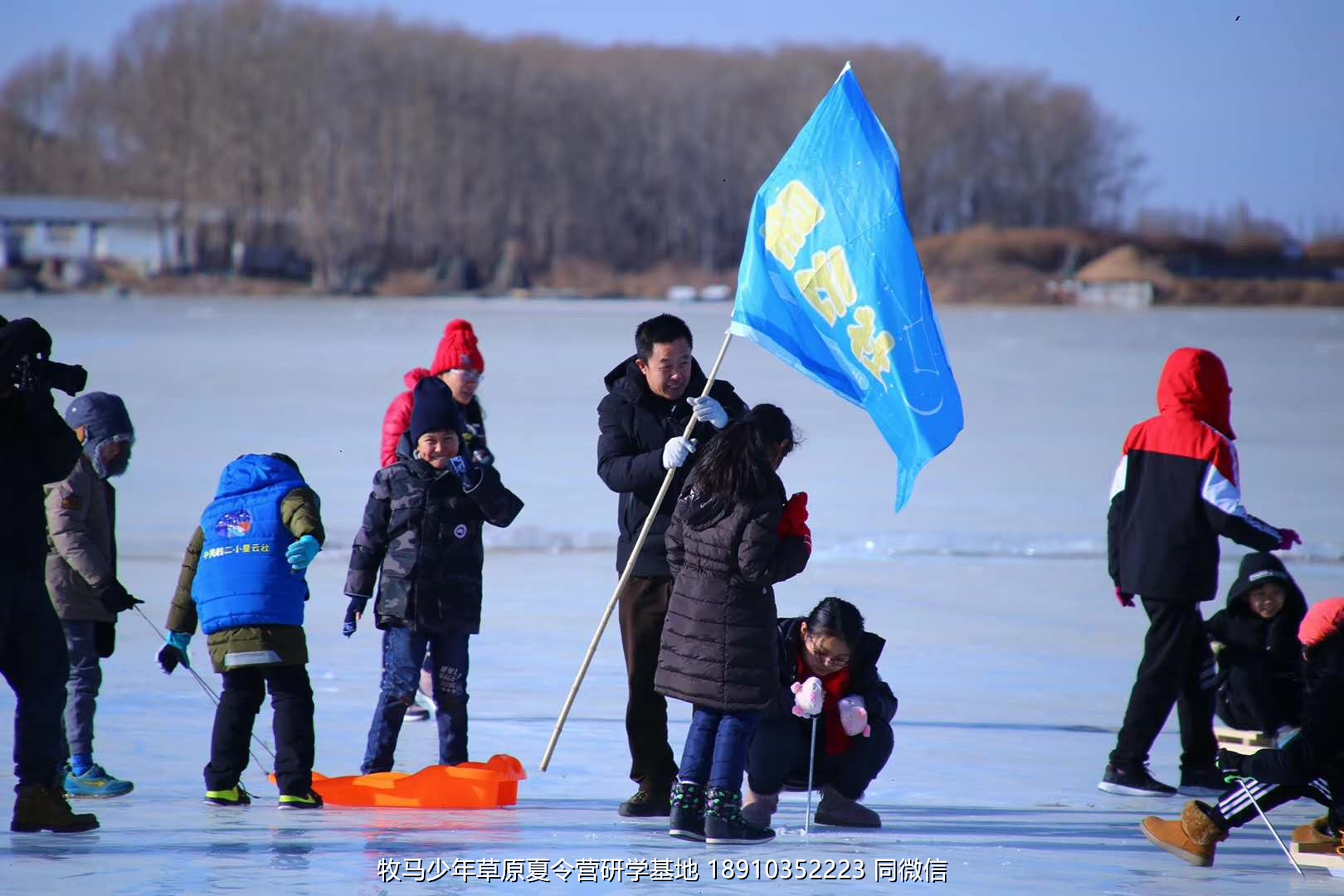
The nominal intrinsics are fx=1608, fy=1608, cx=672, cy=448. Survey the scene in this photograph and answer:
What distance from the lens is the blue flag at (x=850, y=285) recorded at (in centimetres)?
450

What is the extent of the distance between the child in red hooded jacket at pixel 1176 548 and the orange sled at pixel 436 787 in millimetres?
1782

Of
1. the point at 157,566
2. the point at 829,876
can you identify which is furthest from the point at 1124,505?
the point at 157,566

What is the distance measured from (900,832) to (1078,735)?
1584 mm

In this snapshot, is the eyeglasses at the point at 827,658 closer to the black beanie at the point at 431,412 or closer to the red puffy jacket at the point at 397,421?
the black beanie at the point at 431,412

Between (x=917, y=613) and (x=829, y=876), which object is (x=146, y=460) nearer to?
(x=917, y=613)

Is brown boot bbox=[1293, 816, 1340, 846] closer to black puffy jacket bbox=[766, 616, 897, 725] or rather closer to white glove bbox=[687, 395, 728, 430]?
black puffy jacket bbox=[766, 616, 897, 725]

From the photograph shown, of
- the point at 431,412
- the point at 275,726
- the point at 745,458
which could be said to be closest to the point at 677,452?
the point at 745,458

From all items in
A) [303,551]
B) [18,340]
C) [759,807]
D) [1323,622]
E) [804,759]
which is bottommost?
[759,807]

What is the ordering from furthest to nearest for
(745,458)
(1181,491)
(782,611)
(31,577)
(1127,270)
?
(1127,270) → (782,611) → (1181,491) → (745,458) → (31,577)

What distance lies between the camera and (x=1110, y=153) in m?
98.7

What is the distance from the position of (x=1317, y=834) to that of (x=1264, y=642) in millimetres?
1170

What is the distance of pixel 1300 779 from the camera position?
12.5ft

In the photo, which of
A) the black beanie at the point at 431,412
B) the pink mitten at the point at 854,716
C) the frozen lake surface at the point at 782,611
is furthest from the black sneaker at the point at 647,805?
the black beanie at the point at 431,412

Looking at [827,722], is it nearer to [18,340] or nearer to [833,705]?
[833,705]
